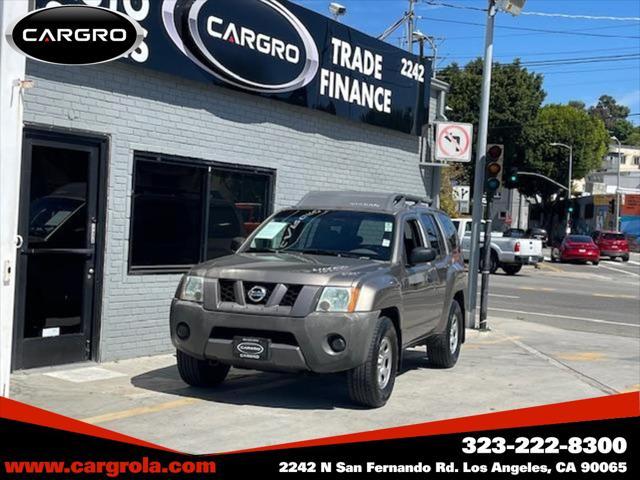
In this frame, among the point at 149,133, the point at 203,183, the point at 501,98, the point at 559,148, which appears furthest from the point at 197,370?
the point at 559,148

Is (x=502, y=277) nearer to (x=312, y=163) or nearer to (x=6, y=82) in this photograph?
(x=312, y=163)

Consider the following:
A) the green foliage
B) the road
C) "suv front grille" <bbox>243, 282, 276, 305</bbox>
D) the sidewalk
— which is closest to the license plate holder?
"suv front grille" <bbox>243, 282, 276, 305</bbox>

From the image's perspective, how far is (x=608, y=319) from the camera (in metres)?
17.4

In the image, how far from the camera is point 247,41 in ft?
34.9

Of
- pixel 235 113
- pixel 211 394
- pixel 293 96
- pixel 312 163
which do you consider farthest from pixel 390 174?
pixel 211 394

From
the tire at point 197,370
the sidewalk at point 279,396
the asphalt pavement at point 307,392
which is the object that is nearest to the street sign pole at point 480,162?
the asphalt pavement at point 307,392

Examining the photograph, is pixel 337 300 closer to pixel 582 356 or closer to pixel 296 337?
pixel 296 337

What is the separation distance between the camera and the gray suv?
6.73m

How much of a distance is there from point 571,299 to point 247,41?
14001 mm

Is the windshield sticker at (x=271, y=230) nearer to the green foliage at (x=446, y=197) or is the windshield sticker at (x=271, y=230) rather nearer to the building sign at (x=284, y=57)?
the building sign at (x=284, y=57)

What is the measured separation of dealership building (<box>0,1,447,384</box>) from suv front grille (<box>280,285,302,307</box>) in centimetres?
183

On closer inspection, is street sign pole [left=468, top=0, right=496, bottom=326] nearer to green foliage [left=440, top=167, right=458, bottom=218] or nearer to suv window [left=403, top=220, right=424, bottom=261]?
suv window [left=403, top=220, right=424, bottom=261]

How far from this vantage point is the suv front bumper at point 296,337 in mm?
6684

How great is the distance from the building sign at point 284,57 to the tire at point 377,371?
171 inches
